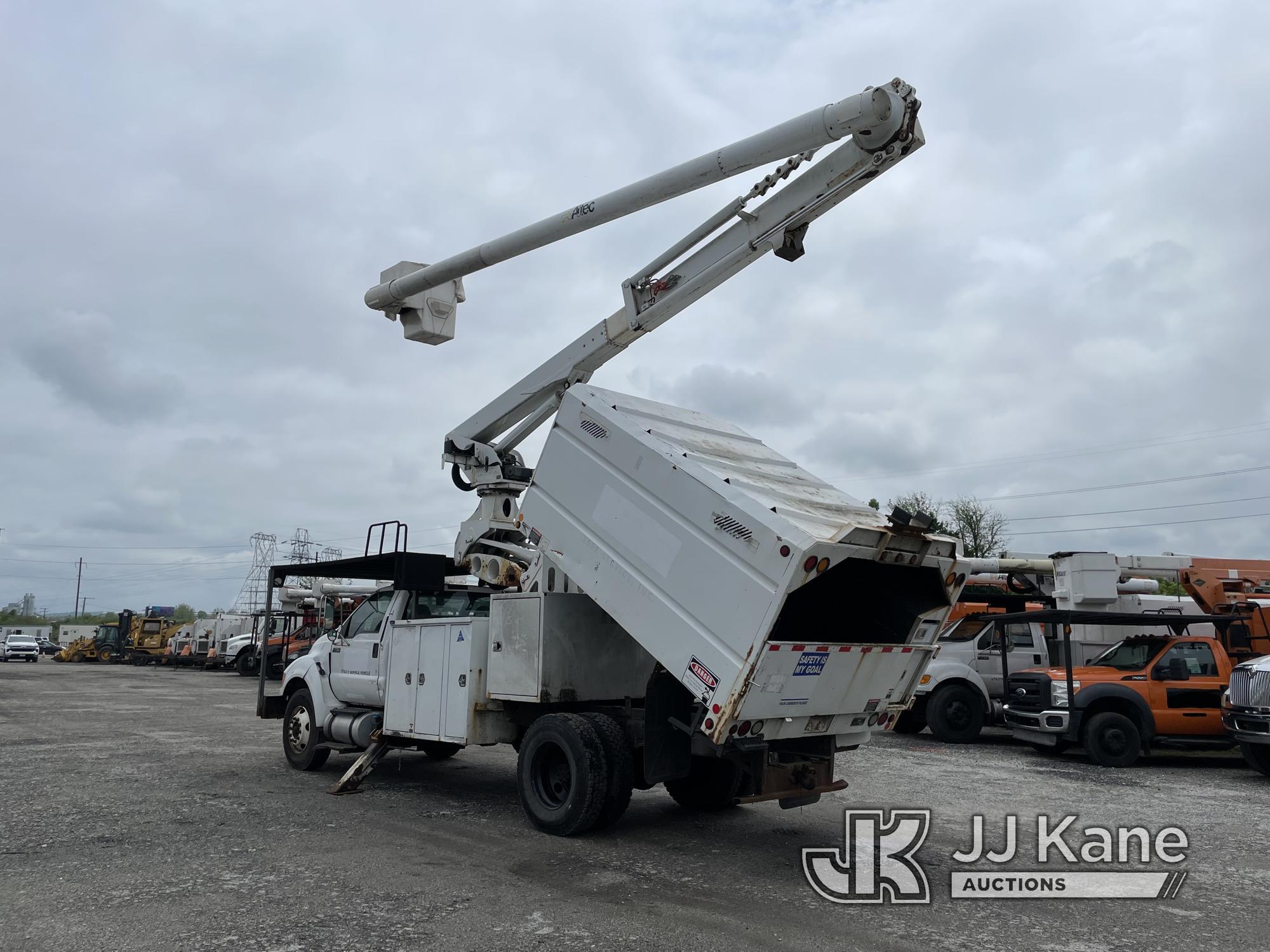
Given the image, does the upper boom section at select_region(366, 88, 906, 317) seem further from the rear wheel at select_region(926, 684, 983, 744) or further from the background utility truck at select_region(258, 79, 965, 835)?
the rear wheel at select_region(926, 684, 983, 744)

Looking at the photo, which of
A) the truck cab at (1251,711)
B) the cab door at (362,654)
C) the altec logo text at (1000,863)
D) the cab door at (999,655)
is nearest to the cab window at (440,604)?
the cab door at (362,654)

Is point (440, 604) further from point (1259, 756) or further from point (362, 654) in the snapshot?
point (1259, 756)

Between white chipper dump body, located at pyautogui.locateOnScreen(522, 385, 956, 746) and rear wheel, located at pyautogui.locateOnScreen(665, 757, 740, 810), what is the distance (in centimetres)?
161

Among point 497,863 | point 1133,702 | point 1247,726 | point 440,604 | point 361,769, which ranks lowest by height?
point 497,863

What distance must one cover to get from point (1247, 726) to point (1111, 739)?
1949 mm

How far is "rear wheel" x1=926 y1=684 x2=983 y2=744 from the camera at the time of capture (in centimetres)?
1542

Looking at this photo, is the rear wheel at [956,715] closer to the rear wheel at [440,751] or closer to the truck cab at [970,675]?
the truck cab at [970,675]

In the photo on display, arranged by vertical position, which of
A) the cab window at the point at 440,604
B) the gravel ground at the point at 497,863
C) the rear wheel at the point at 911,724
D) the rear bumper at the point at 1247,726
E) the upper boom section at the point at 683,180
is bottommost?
the gravel ground at the point at 497,863

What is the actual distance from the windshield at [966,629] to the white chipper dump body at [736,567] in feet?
31.6

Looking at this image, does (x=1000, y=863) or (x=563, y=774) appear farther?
(x=563, y=774)

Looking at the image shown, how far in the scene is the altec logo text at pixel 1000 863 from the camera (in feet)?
20.8

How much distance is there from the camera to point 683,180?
344 inches

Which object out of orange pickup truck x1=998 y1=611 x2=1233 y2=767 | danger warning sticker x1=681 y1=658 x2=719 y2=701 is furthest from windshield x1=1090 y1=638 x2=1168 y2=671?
danger warning sticker x1=681 y1=658 x2=719 y2=701

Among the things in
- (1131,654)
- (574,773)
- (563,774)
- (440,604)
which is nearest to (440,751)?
(440,604)
